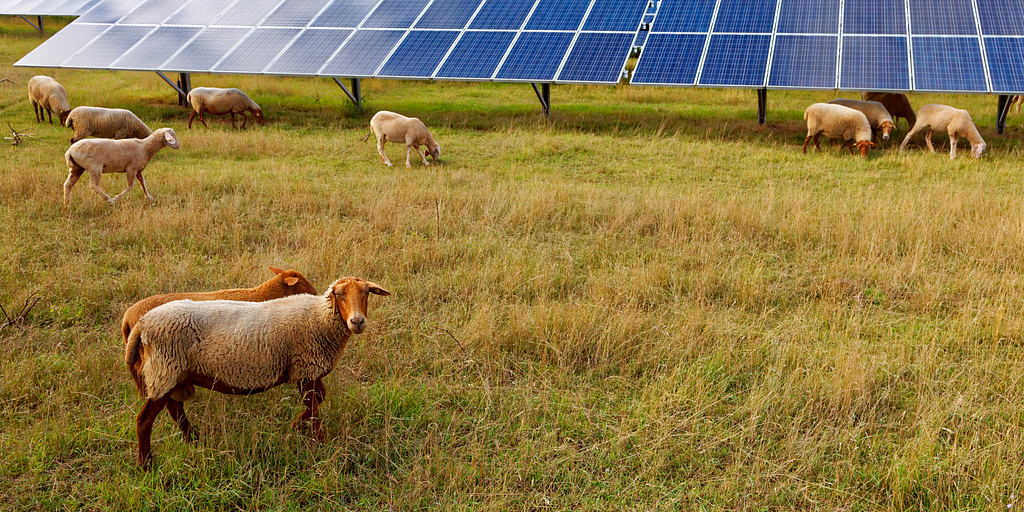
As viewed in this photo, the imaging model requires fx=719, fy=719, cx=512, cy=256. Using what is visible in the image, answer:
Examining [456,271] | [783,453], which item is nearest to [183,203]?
[456,271]

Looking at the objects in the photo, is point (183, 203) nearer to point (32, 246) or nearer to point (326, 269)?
point (32, 246)

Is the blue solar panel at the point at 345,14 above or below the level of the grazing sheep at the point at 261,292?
above

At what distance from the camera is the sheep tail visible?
355 centimetres

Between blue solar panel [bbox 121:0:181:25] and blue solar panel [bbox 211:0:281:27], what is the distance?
5.47 feet

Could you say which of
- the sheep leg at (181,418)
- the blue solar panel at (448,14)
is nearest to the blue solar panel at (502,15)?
the blue solar panel at (448,14)

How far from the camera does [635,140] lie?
1359 centimetres

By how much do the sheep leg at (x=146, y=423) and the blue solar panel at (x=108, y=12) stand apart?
747 inches

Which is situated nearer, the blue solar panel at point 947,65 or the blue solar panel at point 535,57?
the blue solar panel at point 947,65

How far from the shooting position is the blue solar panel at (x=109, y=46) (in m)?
16.4

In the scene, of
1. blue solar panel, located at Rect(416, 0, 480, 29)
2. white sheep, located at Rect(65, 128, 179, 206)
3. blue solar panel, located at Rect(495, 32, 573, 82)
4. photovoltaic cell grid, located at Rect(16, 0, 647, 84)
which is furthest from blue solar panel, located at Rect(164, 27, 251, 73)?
white sheep, located at Rect(65, 128, 179, 206)

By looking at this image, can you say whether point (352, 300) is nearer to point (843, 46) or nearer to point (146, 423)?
point (146, 423)

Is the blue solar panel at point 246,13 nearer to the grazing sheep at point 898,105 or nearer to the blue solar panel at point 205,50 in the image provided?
the blue solar panel at point 205,50

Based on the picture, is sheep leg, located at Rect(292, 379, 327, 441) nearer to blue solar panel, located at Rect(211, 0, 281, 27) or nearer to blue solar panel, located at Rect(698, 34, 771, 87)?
blue solar panel, located at Rect(698, 34, 771, 87)

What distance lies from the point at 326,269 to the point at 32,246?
10.1 ft
